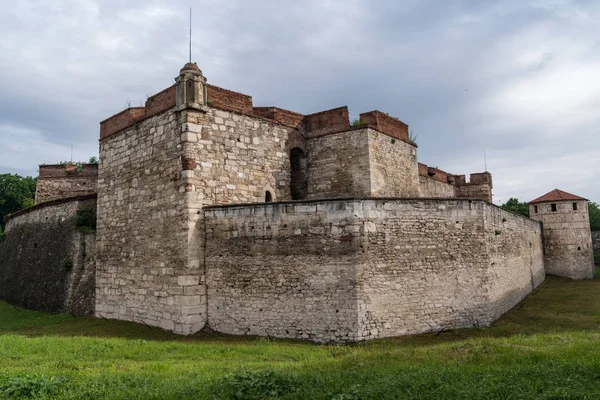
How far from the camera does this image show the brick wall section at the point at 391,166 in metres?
16.1

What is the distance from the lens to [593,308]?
15844 mm

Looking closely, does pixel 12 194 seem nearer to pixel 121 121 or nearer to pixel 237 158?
pixel 121 121

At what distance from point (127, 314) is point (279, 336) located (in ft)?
20.2

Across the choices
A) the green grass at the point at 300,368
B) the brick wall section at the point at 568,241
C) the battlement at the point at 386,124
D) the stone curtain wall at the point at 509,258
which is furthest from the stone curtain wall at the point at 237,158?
the brick wall section at the point at 568,241

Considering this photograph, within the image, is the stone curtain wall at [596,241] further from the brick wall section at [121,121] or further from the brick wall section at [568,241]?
the brick wall section at [121,121]

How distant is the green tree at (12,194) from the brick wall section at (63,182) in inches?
576

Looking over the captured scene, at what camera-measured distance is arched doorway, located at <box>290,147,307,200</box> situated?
1684cm

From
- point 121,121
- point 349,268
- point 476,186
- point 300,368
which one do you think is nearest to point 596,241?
point 476,186

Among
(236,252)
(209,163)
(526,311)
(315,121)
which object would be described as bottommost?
(526,311)

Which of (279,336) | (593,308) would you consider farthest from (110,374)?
(593,308)

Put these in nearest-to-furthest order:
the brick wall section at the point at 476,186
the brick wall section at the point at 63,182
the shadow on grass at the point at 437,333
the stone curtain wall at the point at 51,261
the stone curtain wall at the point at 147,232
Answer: the shadow on grass at the point at 437,333 < the stone curtain wall at the point at 147,232 < the stone curtain wall at the point at 51,261 < the brick wall section at the point at 63,182 < the brick wall section at the point at 476,186

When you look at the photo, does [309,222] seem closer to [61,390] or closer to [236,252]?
[236,252]

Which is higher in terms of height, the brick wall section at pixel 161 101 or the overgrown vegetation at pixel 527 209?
the brick wall section at pixel 161 101

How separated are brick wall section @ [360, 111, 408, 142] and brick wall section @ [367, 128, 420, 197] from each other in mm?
207
